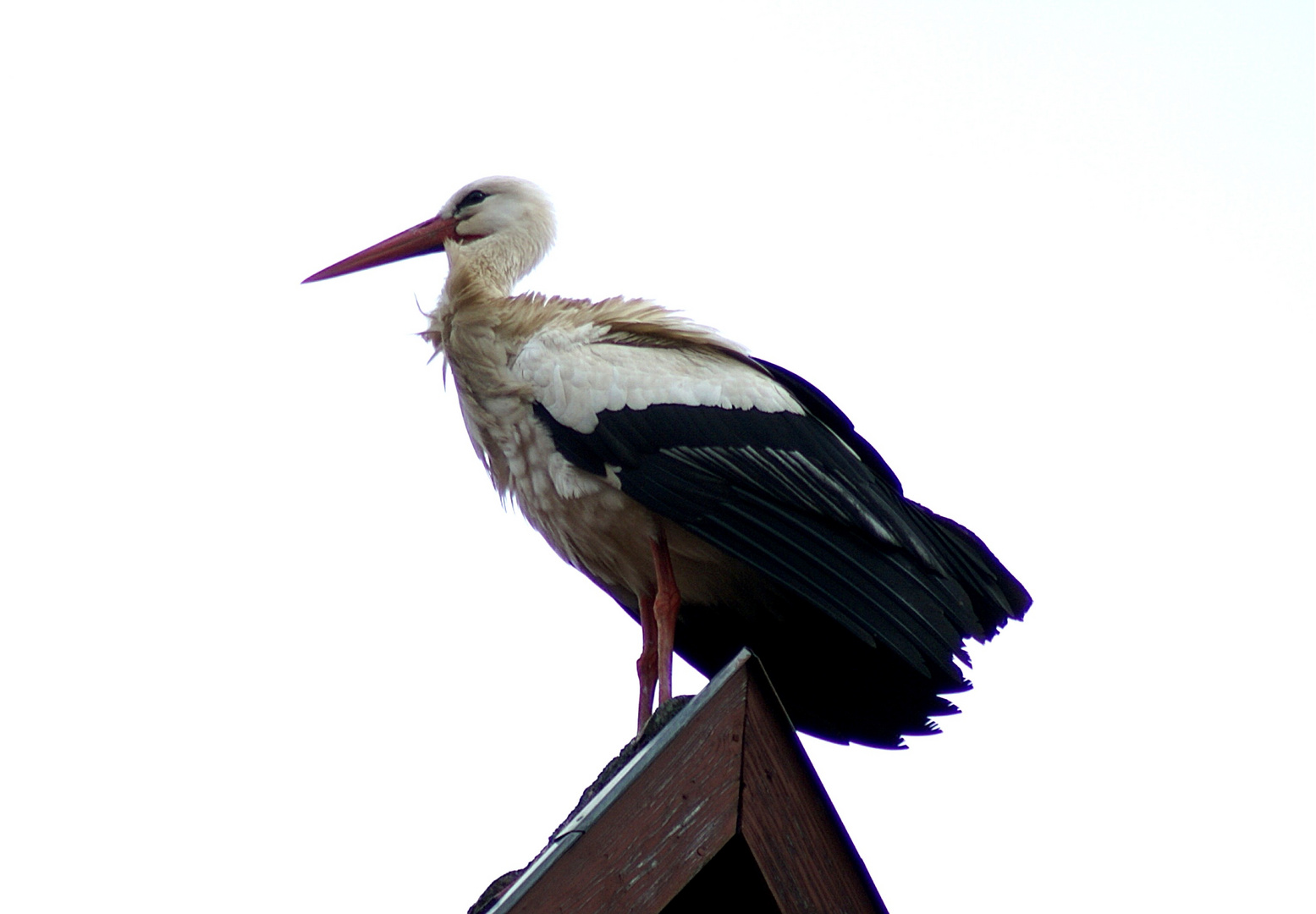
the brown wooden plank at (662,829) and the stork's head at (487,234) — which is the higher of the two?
the stork's head at (487,234)

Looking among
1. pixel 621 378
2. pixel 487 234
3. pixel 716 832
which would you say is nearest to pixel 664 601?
pixel 621 378

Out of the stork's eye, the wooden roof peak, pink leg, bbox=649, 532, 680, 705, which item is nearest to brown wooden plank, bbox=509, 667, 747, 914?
the wooden roof peak

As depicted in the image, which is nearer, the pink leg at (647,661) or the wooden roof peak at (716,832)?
the wooden roof peak at (716,832)

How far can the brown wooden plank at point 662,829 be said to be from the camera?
2.55 m

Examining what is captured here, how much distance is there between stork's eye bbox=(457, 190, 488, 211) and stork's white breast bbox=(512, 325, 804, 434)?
167 centimetres

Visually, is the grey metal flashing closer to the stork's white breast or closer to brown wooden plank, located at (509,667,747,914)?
brown wooden plank, located at (509,667,747,914)

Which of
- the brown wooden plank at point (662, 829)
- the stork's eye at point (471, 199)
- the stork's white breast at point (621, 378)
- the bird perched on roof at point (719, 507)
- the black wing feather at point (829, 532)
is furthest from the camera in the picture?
the stork's eye at point (471, 199)

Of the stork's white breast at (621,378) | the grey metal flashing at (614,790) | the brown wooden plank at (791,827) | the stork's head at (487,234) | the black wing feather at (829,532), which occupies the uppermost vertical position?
the stork's head at (487,234)

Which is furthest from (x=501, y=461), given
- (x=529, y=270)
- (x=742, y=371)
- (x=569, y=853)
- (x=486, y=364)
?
(x=569, y=853)

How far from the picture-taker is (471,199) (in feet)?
21.1

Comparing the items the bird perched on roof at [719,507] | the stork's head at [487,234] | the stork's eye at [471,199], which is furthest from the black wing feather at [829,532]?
the stork's eye at [471,199]

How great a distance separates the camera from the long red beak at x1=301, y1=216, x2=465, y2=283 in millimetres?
6449

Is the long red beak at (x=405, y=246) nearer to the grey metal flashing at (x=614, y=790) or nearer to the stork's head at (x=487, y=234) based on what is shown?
the stork's head at (x=487, y=234)

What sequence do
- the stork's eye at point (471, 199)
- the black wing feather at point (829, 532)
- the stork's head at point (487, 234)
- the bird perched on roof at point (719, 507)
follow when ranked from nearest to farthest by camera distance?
the black wing feather at point (829, 532) < the bird perched on roof at point (719, 507) < the stork's head at point (487, 234) < the stork's eye at point (471, 199)
